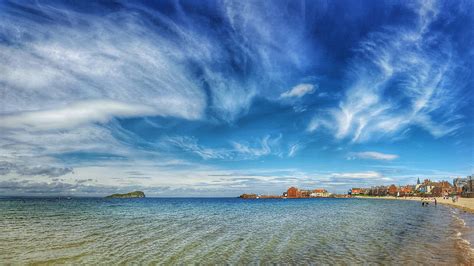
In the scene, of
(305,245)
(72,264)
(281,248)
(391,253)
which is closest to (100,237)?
(72,264)

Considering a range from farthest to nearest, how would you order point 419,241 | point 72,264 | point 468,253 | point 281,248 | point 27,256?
point 419,241
point 281,248
point 468,253
point 27,256
point 72,264

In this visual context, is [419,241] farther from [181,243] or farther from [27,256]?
[27,256]

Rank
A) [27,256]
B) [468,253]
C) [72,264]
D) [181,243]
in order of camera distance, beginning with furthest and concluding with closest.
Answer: [181,243] < [468,253] < [27,256] < [72,264]

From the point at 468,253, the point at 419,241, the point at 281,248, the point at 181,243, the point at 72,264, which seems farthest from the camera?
the point at 419,241

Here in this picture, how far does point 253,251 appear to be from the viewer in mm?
22062

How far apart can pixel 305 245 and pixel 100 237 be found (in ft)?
63.8

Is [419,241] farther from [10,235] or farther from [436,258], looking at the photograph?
[10,235]

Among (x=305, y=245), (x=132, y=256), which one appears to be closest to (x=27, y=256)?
(x=132, y=256)

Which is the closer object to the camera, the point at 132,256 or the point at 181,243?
the point at 132,256

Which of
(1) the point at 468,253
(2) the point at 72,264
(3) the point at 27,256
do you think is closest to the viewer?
(2) the point at 72,264

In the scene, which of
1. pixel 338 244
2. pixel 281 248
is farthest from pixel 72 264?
pixel 338 244

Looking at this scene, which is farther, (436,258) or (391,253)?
(391,253)

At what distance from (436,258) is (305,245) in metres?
9.29

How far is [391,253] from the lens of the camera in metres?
21.8
